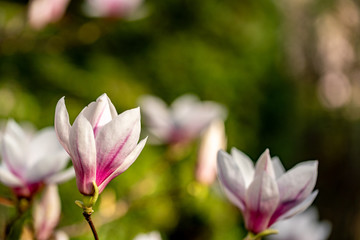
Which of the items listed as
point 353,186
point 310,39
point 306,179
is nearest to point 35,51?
point 306,179

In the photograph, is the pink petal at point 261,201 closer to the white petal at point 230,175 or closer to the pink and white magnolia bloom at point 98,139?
the white petal at point 230,175

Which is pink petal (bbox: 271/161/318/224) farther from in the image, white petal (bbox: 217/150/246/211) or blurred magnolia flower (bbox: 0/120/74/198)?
blurred magnolia flower (bbox: 0/120/74/198)

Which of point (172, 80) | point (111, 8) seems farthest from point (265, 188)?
point (172, 80)

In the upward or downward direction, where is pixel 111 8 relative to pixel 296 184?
upward

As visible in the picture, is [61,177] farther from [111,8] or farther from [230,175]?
[111,8]

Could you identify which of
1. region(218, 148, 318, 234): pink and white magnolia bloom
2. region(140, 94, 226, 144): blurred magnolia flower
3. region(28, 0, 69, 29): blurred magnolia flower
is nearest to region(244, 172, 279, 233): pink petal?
region(218, 148, 318, 234): pink and white magnolia bloom

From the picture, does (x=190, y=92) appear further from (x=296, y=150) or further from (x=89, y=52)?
(x=296, y=150)
